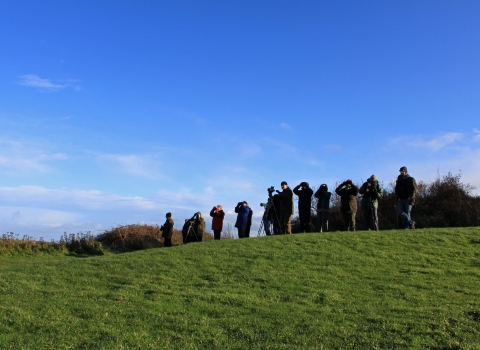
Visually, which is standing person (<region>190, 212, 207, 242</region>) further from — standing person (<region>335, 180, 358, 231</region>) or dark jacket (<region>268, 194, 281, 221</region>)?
standing person (<region>335, 180, 358, 231</region>)

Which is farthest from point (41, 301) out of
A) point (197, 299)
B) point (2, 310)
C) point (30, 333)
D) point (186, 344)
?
point (186, 344)

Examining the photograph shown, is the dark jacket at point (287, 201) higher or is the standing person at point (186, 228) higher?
the dark jacket at point (287, 201)

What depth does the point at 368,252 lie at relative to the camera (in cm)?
1355

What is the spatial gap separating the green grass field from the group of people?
2280mm

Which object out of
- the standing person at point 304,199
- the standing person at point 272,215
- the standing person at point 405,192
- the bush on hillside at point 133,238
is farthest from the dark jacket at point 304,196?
the bush on hillside at point 133,238

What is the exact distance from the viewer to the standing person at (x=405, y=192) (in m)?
16.7

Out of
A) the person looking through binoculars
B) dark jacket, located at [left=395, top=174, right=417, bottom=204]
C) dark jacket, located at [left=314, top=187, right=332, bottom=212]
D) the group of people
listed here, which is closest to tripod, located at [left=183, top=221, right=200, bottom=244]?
the group of people

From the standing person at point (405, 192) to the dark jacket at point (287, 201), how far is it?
13.8 feet

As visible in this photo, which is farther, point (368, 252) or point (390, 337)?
point (368, 252)

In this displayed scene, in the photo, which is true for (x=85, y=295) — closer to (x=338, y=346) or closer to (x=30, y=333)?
(x=30, y=333)

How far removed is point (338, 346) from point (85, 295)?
566cm

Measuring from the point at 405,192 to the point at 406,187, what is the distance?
0.62ft

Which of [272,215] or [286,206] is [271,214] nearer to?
[272,215]

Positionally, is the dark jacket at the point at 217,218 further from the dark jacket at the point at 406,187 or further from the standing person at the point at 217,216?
the dark jacket at the point at 406,187
